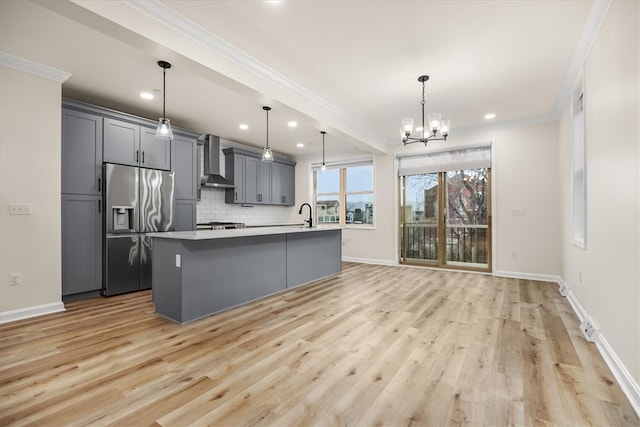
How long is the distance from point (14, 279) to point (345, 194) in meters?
5.87

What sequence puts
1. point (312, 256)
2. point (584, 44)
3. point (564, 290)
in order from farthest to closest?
point (312, 256) → point (564, 290) → point (584, 44)

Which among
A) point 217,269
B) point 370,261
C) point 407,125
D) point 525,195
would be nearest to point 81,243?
point 217,269

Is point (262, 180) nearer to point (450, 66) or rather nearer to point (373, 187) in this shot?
point (373, 187)

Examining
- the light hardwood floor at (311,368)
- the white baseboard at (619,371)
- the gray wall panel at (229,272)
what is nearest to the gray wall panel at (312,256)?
the gray wall panel at (229,272)

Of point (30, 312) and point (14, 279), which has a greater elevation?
point (14, 279)

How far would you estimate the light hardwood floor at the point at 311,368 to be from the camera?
1641 mm

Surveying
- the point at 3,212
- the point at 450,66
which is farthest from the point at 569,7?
the point at 3,212

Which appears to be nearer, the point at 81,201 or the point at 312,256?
the point at 81,201

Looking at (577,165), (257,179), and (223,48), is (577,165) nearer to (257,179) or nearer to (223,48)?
(223,48)

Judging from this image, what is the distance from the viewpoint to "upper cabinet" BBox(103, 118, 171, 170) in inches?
161

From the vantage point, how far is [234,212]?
6.80 m

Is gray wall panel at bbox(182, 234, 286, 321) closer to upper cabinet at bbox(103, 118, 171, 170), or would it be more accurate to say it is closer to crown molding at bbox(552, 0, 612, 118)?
upper cabinet at bbox(103, 118, 171, 170)

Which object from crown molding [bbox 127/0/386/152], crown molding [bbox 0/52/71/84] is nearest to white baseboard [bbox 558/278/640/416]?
crown molding [bbox 127/0/386/152]

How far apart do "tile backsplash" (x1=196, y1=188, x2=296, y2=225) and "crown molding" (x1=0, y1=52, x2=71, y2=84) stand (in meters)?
2.95
